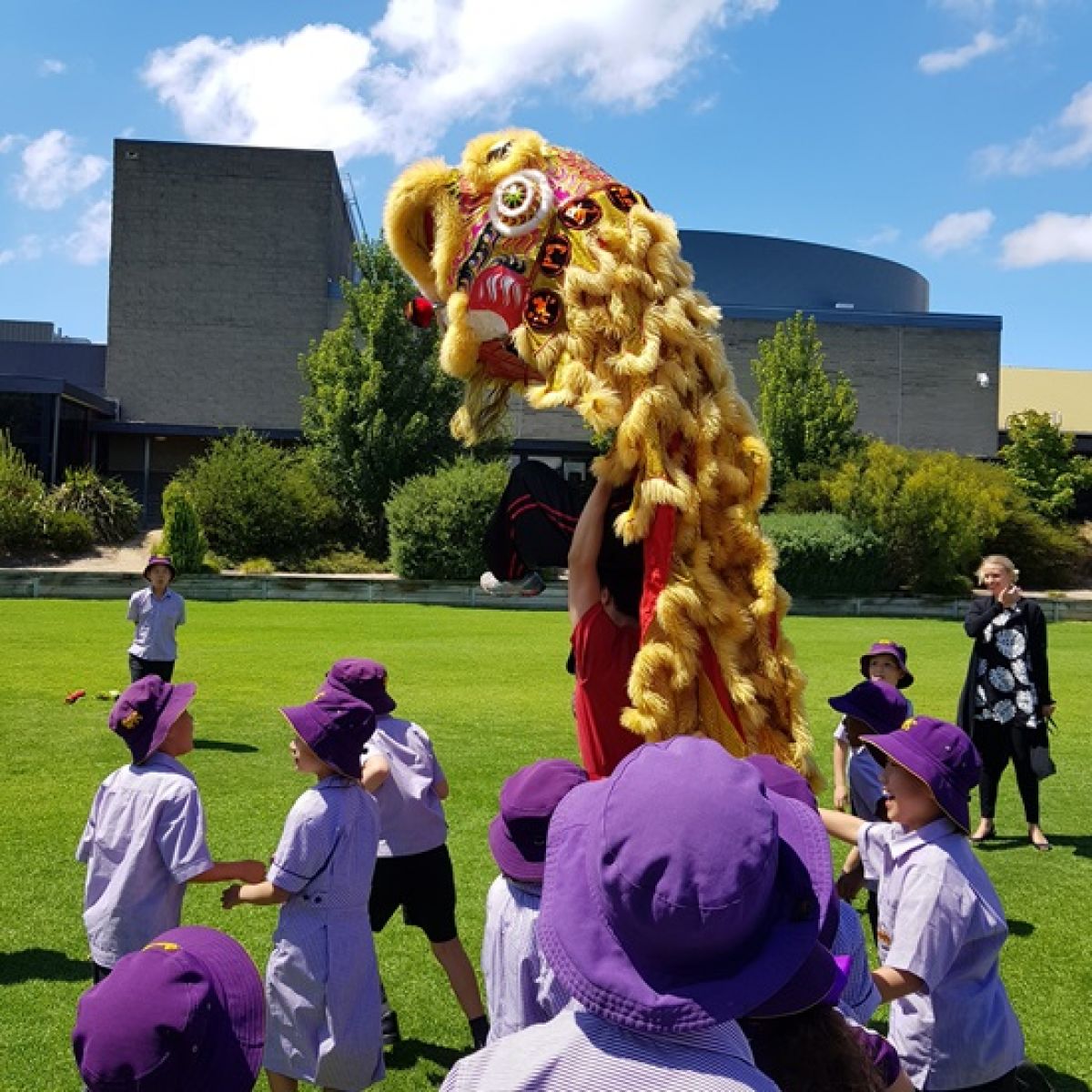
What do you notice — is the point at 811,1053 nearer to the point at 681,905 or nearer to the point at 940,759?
the point at 681,905

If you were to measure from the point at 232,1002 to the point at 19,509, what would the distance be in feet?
98.6

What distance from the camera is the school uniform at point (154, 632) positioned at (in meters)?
10.3

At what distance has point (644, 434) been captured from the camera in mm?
3580

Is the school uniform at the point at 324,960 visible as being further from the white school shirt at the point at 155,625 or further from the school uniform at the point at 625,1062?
the white school shirt at the point at 155,625

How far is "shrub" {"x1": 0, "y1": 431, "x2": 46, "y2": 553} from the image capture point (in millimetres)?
28578

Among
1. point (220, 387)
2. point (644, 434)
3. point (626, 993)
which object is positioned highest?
point (220, 387)

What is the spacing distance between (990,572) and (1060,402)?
4953 centimetres

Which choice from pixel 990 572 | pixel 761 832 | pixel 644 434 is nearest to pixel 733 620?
pixel 644 434

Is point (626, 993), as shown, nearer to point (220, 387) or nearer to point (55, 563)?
point (55, 563)

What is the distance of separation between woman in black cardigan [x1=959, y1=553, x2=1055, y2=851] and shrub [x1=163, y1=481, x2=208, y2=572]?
2262 centimetres

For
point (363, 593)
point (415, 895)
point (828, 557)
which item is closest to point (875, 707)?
point (415, 895)

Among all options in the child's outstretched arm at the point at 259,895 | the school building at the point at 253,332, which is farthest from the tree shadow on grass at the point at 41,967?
the school building at the point at 253,332

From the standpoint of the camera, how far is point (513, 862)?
10.7 ft

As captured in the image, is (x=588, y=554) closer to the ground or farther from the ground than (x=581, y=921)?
farther from the ground
